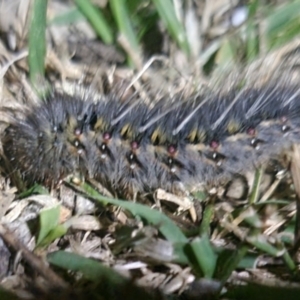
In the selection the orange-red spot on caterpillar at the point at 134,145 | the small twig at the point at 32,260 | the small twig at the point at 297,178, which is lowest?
the small twig at the point at 297,178

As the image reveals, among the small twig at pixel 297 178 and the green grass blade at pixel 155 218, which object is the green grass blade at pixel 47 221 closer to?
the green grass blade at pixel 155 218

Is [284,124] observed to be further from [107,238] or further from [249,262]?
[107,238]

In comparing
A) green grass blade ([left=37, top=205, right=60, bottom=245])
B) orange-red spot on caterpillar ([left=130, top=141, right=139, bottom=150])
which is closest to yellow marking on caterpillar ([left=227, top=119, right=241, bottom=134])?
orange-red spot on caterpillar ([left=130, top=141, right=139, bottom=150])

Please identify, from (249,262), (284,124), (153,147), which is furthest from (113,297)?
(284,124)

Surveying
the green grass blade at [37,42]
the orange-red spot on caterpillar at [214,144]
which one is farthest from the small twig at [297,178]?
the green grass blade at [37,42]

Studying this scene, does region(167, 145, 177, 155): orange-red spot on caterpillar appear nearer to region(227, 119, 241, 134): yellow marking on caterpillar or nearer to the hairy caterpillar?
the hairy caterpillar
